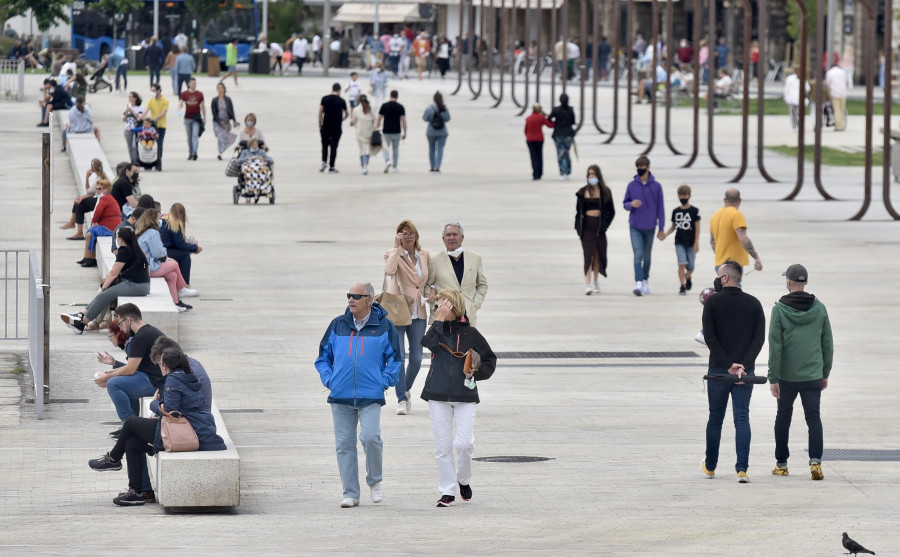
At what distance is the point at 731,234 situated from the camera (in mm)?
19609

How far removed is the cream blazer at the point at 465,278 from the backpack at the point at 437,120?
22242 mm

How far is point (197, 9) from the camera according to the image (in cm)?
7675

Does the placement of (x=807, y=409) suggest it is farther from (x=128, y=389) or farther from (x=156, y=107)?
(x=156, y=107)

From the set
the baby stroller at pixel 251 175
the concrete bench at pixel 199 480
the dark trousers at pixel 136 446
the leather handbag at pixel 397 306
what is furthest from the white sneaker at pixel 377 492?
the baby stroller at pixel 251 175

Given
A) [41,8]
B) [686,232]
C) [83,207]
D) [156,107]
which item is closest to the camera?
[686,232]

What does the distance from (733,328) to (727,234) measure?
24.7 ft

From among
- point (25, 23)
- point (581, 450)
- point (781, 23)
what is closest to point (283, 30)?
point (25, 23)

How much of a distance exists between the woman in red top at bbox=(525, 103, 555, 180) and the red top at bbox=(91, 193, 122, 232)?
13.1 meters

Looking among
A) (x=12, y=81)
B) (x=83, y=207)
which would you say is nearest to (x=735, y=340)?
(x=83, y=207)

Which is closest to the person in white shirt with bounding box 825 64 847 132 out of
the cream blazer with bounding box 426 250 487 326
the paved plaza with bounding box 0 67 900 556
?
the paved plaza with bounding box 0 67 900 556

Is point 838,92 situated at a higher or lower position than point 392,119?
higher

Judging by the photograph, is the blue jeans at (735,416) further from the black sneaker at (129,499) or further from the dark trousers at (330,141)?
the dark trousers at (330,141)

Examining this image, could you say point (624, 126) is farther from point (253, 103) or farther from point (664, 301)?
point (664, 301)

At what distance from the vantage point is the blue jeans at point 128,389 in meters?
13.4
